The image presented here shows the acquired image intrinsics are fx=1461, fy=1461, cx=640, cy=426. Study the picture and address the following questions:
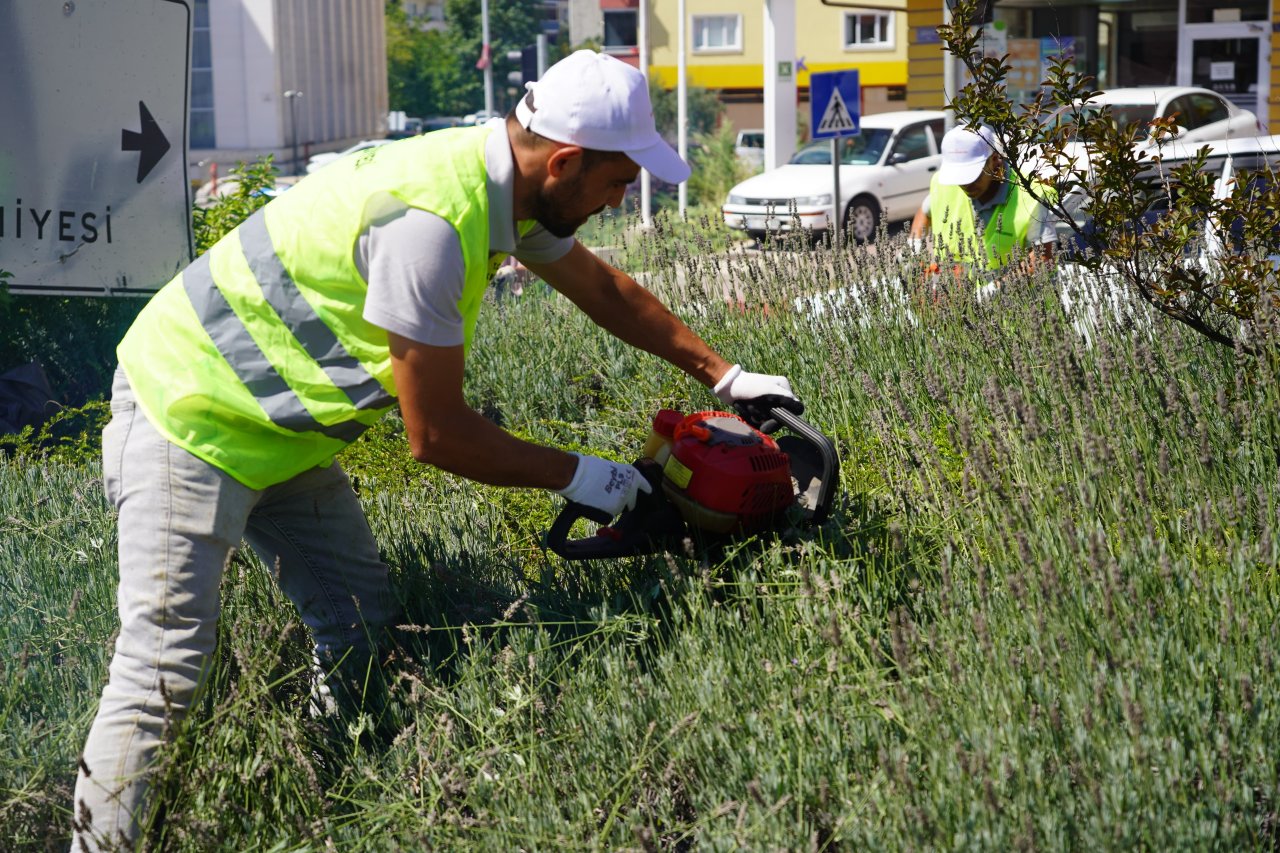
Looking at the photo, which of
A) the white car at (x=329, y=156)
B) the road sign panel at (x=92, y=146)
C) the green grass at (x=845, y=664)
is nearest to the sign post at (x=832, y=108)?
the white car at (x=329, y=156)

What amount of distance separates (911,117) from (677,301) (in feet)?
43.7

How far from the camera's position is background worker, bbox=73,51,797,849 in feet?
8.65

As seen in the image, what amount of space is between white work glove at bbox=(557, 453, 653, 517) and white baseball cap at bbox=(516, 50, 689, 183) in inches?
23.0

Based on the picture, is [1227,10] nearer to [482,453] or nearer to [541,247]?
[541,247]

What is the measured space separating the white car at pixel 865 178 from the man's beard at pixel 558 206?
14.1m

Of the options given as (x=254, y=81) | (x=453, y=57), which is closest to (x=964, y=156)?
(x=254, y=81)

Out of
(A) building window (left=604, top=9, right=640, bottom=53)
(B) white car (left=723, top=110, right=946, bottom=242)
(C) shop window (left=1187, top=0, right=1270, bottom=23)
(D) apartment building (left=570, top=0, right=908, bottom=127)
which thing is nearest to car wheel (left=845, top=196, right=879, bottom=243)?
(B) white car (left=723, top=110, right=946, bottom=242)

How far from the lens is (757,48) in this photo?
50.2 metres

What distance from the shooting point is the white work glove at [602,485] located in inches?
114

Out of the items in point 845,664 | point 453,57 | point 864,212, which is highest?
point 453,57

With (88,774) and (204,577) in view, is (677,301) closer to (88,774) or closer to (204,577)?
(204,577)

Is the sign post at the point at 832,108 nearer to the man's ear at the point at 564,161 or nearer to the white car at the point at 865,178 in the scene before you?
the white car at the point at 865,178

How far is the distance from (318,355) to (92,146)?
162 inches

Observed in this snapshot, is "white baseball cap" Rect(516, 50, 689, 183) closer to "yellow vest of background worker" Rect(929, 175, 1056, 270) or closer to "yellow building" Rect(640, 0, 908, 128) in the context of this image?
"yellow vest of background worker" Rect(929, 175, 1056, 270)
